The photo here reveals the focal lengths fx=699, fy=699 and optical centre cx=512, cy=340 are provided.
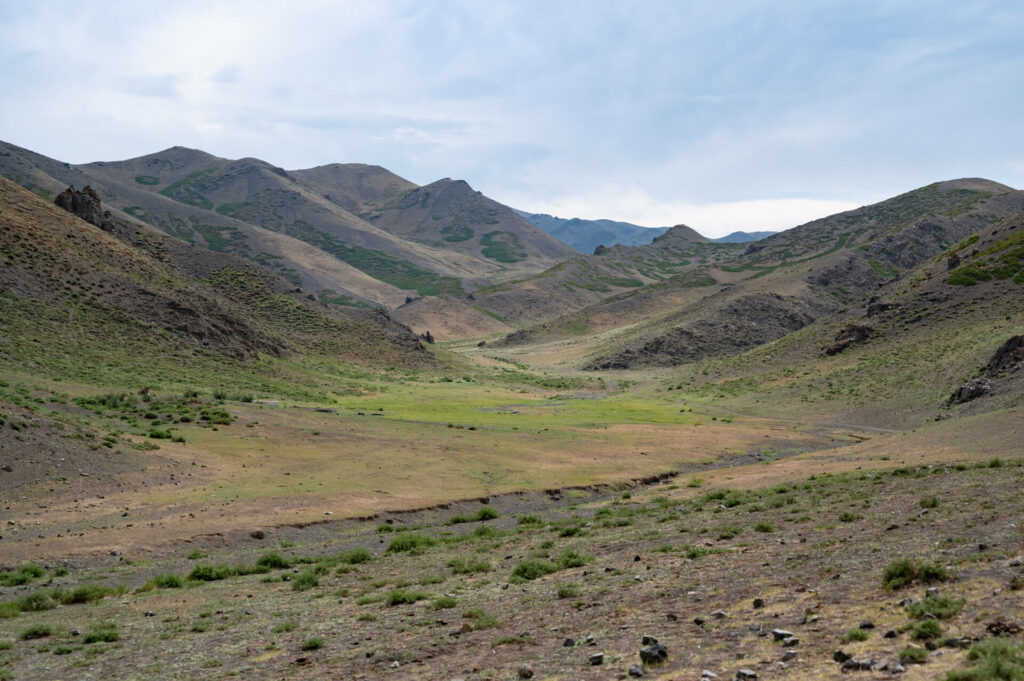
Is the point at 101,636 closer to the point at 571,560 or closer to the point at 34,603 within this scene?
the point at 34,603

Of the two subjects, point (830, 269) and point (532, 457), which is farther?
point (830, 269)

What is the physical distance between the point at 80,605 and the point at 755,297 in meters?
158

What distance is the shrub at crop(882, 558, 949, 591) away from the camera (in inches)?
531

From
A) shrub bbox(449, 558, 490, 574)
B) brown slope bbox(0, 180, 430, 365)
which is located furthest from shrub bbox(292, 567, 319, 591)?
brown slope bbox(0, 180, 430, 365)

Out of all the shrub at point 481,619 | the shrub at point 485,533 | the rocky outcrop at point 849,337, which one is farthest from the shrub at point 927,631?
the rocky outcrop at point 849,337

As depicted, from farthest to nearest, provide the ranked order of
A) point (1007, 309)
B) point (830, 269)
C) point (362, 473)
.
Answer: point (830, 269)
point (1007, 309)
point (362, 473)

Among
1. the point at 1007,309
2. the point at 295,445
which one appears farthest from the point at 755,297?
the point at 295,445

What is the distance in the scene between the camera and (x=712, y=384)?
335 ft

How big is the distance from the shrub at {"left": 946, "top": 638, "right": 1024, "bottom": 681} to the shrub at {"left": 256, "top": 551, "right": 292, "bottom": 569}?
2099 cm

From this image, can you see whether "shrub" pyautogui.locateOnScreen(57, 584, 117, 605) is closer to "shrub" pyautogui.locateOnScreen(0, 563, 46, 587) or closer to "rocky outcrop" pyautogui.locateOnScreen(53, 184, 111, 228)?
"shrub" pyautogui.locateOnScreen(0, 563, 46, 587)

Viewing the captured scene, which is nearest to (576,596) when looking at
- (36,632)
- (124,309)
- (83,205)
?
(36,632)

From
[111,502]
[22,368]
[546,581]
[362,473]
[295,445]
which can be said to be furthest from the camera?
[22,368]

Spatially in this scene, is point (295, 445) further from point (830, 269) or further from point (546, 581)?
point (830, 269)

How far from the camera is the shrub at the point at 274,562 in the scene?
24.7 meters
